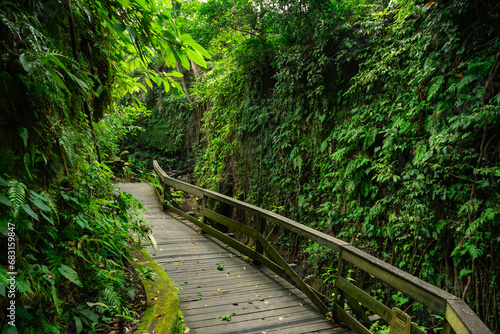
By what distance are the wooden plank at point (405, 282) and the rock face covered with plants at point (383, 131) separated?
1613mm

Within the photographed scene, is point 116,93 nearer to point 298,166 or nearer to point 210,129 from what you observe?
point 298,166

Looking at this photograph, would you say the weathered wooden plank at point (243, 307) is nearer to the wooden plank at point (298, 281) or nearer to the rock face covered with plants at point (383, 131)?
the wooden plank at point (298, 281)

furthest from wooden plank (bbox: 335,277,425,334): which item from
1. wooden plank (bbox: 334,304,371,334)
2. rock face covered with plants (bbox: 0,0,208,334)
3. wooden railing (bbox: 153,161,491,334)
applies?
rock face covered with plants (bbox: 0,0,208,334)

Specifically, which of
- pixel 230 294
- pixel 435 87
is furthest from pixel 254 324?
pixel 435 87

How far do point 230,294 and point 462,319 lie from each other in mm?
2651

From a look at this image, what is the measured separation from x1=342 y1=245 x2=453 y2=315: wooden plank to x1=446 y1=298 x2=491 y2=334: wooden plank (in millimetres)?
77

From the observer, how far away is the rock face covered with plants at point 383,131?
366 centimetres

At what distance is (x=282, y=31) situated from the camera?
298 inches

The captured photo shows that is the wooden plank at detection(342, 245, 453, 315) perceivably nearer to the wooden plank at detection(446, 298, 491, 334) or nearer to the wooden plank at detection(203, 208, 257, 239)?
the wooden plank at detection(446, 298, 491, 334)

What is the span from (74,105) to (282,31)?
6.49 m

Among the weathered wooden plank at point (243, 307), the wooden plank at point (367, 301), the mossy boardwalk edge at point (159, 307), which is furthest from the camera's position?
the weathered wooden plank at point (243, 307)

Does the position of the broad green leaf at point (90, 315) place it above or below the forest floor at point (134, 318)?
above

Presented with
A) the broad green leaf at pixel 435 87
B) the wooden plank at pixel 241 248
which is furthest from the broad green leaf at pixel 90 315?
the broad green leaf at pixel 435 87

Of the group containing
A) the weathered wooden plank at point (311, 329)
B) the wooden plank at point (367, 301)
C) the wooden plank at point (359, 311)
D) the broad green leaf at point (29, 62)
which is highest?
the broad green leaf at point (29, 62)
